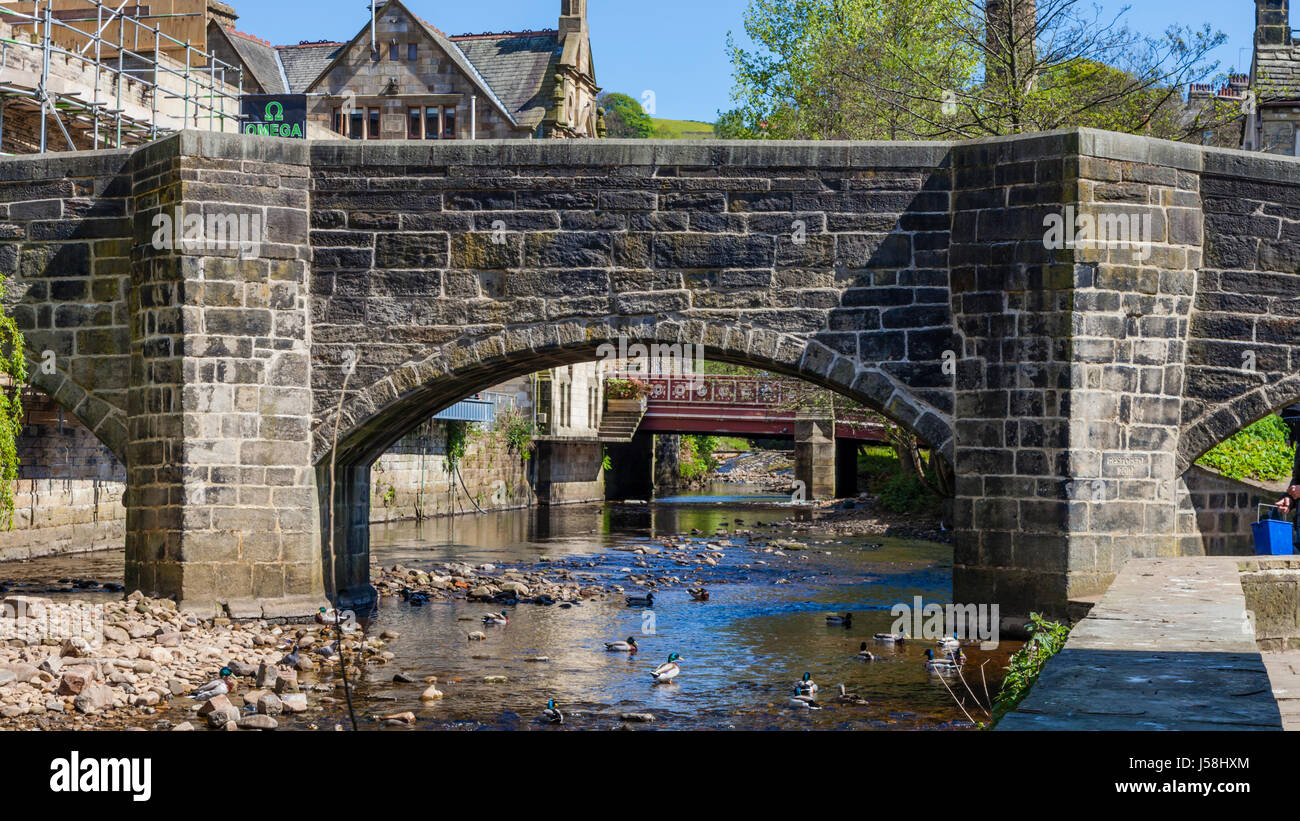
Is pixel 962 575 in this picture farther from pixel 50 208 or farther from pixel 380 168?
pixel 50 208

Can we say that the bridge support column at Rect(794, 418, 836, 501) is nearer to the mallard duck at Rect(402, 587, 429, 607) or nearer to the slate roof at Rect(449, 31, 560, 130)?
the slate roof at Rect(449, 31, 560, 130)

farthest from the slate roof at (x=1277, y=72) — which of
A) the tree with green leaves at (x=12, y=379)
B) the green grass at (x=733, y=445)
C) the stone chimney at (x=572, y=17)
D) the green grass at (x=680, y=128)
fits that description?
the green grass at (x=680, y=128)

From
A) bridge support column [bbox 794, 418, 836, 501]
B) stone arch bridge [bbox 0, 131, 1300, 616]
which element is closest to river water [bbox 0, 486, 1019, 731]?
stone arch bridge [bbox 0, 131, 1300, 616]

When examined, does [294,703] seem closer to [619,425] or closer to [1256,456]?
[1256,456]

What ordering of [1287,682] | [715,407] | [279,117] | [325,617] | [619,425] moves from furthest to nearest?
[619,425] → [715,407] → [279,117] → [325,617] → [1287,682]

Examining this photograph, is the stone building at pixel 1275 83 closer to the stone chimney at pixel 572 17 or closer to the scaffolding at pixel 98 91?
the scaffolding at pixel 98 91

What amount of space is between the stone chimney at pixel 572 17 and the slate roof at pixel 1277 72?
64.6 feet

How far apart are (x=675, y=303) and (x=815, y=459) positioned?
2775 centimetres

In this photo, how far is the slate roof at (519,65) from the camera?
40.7 m

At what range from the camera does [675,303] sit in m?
12.8

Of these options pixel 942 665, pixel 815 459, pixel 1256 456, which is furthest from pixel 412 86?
pixel 942 665

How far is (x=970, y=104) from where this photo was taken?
2236 cm
